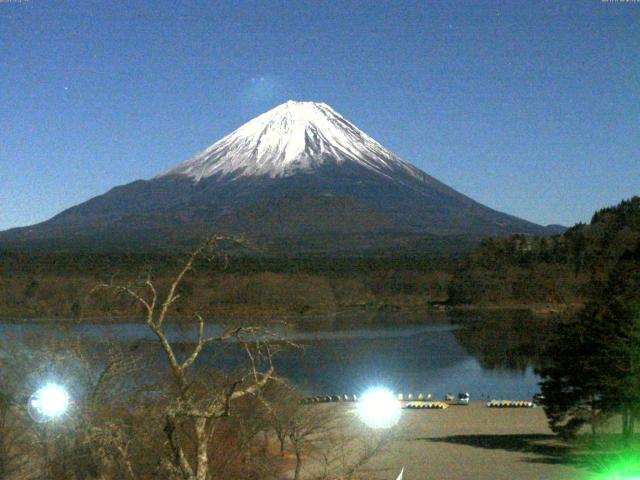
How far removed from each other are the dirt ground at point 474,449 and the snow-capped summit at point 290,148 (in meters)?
102

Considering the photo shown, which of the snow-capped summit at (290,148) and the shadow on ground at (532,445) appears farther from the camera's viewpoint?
the snow-capped summit at (290,148)

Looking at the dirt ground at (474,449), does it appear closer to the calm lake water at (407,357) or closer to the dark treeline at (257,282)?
the calm lake water at (407,357)

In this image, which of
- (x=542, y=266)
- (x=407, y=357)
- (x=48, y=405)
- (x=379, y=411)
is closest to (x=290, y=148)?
(x=542, y=266)

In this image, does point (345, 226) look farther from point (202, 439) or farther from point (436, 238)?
point (202, 439)

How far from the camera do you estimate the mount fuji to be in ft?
315

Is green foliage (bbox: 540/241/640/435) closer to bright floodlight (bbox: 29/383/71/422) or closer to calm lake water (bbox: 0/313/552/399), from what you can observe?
calm lake water (bbox: 0/313/552/399)

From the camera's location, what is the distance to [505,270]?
202 ft

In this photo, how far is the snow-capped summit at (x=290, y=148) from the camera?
12400 centimetres

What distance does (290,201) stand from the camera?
358 feet

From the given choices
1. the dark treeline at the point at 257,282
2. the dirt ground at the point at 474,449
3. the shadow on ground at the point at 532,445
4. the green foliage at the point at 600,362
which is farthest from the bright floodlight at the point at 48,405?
the dark treeline at the point at 257,282

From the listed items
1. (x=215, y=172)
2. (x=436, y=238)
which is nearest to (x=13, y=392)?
(x=436, y=238)

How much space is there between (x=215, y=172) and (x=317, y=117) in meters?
17.5

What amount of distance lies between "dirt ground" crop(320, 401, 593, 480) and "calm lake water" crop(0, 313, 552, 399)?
331 centimetres

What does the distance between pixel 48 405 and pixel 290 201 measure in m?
102
